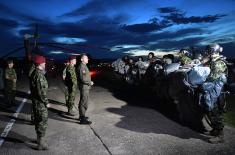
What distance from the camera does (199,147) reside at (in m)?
6.43

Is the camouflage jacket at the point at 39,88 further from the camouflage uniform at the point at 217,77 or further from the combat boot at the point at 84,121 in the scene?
the camouflage uniform at the point at 217,77

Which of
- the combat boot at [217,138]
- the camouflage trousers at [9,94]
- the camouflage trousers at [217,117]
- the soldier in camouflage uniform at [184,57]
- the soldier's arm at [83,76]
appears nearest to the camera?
the combat boot at [217,138]

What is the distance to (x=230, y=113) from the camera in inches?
387

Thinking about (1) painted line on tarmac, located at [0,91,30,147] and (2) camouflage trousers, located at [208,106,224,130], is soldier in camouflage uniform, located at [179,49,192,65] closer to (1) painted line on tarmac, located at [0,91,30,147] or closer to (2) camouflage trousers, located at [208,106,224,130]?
(2) camouflage trousers, located at [208,106,224,130]

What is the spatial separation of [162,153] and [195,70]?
2403 mm

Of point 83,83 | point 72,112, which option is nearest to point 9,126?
point 72,112

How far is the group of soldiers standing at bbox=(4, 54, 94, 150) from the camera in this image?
6.58 m

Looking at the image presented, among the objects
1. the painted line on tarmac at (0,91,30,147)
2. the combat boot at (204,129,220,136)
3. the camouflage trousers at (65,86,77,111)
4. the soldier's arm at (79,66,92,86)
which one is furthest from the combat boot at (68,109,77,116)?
the combat boot at (204,129,220,136)

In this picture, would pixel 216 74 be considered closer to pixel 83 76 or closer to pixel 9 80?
pixel 83 76

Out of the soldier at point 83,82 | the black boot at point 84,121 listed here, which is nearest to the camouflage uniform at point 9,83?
the soldier at point 83,82

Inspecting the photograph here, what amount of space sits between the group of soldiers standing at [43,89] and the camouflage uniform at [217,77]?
345 cm

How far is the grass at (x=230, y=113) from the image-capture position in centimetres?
857

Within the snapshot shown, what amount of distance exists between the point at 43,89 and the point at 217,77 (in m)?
3.83

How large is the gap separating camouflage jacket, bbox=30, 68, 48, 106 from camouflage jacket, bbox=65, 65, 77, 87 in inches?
154
